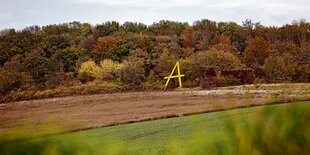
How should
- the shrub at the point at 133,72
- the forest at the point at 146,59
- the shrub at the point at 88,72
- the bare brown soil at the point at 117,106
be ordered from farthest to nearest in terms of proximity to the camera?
1. the shrub at the point at 88,72
2. the shrub at the point at 133,72
3. the forest at the point at 146,59
4. the bare brown soil at the point at 117,106

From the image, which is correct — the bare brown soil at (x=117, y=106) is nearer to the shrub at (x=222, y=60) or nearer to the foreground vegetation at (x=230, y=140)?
the shrub at (x=222, y=60)

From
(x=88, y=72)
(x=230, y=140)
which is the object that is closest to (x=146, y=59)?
(x=88, y=72)

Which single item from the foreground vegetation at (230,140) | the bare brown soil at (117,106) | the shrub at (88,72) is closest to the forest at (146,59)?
the shrub at (88,72)

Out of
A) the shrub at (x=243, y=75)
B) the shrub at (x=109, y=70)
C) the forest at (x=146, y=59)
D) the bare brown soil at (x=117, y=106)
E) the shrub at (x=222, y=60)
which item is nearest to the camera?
the bare brown soil at (x=117, y=106)

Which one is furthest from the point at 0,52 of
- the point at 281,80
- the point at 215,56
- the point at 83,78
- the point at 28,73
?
the point at 281,80

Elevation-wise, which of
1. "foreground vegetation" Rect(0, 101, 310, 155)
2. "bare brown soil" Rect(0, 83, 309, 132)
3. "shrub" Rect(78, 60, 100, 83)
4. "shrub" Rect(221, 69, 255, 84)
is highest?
"foreground vegetation" Rect(0, 101, 310, 155)

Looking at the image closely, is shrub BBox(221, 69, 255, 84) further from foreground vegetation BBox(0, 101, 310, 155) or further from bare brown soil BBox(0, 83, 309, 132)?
foreground vegetation BBox(0, 101, 310, 155)

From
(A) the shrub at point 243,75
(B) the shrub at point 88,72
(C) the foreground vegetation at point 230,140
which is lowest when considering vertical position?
(A) the shrub at point 243,75

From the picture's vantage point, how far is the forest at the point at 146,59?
5981 centimetres

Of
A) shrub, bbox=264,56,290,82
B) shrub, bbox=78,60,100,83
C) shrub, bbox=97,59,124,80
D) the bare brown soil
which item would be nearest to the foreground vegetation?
the bare brown soil

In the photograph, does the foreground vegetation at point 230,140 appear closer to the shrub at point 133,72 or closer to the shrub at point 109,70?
the shrub at point 133,72

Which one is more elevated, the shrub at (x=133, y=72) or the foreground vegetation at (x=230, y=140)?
the foreground vegetation at (x=230, y=140)

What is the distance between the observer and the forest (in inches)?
2355

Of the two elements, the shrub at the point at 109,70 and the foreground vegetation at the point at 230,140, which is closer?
the foreground vegetation at the point at 230,140
